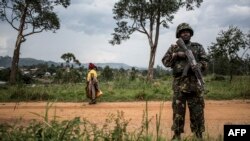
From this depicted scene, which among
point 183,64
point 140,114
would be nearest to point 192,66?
point 183,64

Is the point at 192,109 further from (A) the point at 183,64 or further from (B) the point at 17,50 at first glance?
(B) the point at 17,50

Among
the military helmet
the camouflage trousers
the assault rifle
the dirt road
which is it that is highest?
the military helmet

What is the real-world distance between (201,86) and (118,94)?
11260mm

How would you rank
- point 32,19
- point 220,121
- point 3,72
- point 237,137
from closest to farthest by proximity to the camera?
point 237,137
point 220,121
point 32,19
point 3,72

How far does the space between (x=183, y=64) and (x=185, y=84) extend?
0.34 metres

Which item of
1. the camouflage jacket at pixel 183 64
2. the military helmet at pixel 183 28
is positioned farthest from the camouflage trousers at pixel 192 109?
the military helmet at pixel 183 28

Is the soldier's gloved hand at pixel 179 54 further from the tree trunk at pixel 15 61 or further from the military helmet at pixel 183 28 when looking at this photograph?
the tree trunk at pixel 15 61

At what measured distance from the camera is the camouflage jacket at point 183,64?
21.9ft

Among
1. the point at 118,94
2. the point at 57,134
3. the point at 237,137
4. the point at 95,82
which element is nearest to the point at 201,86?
the point at 237,137

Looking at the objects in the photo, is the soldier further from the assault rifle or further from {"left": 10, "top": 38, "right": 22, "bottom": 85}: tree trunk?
{"left": 10, "top": 38, "right": 22, "bottom": 85}: tree trunk

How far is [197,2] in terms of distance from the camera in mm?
29266

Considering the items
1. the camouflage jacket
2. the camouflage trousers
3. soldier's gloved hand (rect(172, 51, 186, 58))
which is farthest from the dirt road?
soldier's gloved hand (rect(172, 51, 186, 58))

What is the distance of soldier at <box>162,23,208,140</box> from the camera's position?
662 centimetres

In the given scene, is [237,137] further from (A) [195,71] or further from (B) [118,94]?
(B) [118,94]
